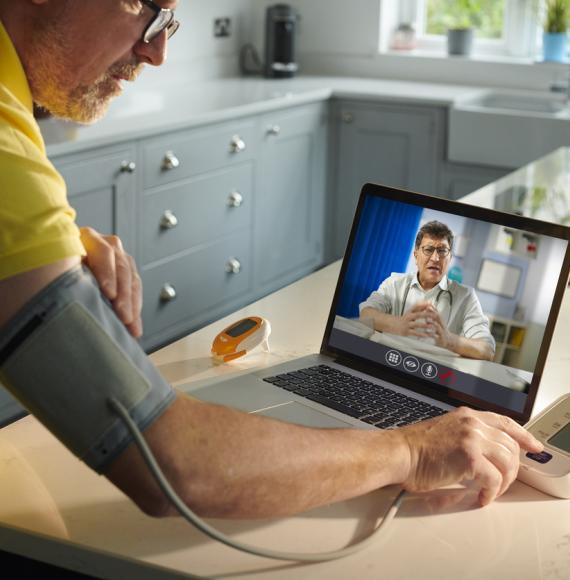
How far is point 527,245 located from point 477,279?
0.08m

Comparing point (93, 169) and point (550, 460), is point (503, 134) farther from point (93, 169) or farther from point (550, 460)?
point (550, 460)

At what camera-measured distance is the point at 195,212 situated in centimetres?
367

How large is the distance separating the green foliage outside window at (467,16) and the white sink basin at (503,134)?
756 mm

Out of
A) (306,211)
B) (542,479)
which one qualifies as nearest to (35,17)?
(542,479)

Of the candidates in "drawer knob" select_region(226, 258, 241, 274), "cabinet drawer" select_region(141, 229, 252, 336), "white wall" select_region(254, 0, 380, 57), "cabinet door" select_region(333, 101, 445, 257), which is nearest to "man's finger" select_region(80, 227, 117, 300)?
"cabinet drawer" select_region(141, 229, 252, 336)

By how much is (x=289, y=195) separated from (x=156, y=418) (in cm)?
335

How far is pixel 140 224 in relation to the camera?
3.38 metres

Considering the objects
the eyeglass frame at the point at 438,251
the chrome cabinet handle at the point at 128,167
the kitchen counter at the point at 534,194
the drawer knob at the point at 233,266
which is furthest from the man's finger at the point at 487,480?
the drawer knob at the point at 233,266

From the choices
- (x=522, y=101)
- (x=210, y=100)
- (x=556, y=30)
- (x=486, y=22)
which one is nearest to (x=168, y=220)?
(x=210, y=100)

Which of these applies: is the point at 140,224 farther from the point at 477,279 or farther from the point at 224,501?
the point at 224,501

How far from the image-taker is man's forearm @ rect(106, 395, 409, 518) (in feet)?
3.35

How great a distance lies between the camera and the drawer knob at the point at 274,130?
13.2 ft

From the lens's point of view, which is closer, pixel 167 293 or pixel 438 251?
pixel 438 251

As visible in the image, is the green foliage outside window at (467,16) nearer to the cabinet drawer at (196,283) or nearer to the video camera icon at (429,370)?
the cabinet drawer at (196,283)
